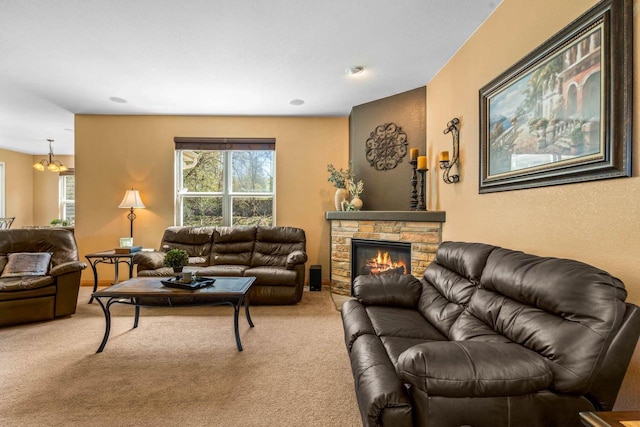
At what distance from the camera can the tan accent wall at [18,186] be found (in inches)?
269

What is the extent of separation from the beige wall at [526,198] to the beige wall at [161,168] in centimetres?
185

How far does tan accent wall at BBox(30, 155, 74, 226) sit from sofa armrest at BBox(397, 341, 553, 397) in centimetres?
939

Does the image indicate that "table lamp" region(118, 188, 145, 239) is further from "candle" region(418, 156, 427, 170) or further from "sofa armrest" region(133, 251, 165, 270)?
"candle" region(418, 156, 427, 170)

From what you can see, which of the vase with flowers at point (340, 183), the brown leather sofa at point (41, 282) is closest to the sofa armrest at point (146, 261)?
the brown leather sofa at point (41, 282)

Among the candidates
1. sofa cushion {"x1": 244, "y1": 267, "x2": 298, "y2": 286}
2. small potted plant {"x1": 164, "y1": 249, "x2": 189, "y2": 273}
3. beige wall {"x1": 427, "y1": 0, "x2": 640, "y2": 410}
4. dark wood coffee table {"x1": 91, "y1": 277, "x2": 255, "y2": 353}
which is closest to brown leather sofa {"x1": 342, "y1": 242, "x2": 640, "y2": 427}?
beige wall {"x1": 427, "y1": 0, "x2": 640, "y2": 410}

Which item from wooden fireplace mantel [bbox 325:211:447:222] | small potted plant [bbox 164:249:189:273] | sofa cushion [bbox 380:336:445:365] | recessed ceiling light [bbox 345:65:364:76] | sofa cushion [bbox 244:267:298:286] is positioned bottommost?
sofa cushion [bbox 244:267:298:286]

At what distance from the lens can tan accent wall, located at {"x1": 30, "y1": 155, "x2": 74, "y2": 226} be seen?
7402mm

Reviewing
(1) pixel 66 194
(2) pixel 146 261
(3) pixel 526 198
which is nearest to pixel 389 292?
(3) pixel 526 198

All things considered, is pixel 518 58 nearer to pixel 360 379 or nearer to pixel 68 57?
pixel 360 379

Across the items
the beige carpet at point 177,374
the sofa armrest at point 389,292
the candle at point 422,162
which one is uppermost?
the candle at point 422,162

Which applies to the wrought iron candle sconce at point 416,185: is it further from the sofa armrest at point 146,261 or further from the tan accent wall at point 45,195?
the tan accent wall at point 45,195

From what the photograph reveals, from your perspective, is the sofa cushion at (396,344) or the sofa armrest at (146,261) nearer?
the sofa cushion at (396,344)

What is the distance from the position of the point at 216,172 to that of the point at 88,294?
247 cm

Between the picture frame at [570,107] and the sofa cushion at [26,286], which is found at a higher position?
the picture frame at [570,107]
